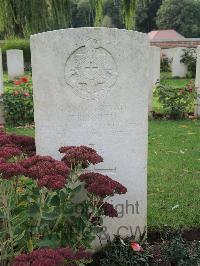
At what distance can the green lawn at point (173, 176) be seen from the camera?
392 centimetres

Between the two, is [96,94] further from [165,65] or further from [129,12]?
[165,65]

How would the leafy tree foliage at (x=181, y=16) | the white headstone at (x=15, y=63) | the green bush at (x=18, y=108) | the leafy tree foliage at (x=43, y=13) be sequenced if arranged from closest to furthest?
1. the leafy tree foliage at (x=43, y=13)
2. the green bush at (x=18, y=108)
3. the white headstone at (x=15, y=63)
4. the leafy tree foliage at (x=181, y=16)

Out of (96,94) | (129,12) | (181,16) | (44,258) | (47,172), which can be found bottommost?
(44,258)

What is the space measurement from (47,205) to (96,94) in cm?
89

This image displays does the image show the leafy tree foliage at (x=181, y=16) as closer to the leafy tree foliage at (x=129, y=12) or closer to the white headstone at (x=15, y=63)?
the white headstone at (x=15, y=63)

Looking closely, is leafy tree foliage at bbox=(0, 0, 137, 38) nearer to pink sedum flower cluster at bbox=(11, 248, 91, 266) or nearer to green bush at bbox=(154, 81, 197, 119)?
pink sedum flower cluster at bbox=(11, 248, 91, 266)

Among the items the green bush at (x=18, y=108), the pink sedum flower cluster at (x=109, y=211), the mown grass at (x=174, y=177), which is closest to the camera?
the pink sedum flower cluster at (x=109, y=211)

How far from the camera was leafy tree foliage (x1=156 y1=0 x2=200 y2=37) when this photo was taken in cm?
4453

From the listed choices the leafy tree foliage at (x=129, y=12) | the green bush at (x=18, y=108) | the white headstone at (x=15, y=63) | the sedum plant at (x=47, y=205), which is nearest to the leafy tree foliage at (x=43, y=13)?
the leafy tree foliage at (x=129, y=12)

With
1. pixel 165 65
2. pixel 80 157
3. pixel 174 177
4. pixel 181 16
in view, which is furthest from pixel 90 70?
pixel 181 16

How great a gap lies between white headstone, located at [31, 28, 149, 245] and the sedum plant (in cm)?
40

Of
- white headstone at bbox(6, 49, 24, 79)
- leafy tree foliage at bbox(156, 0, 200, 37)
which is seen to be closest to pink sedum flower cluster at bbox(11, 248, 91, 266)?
white headstone at bbox(6, 49, 24, 79)

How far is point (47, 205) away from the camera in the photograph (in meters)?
2.58

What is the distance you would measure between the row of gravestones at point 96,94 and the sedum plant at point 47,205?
406mm
